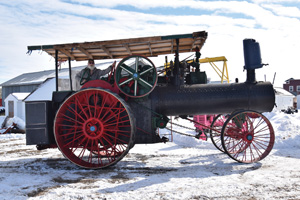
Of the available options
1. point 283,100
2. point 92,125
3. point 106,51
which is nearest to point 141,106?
point 92,125

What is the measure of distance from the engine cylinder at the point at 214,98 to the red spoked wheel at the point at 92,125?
0.88 meters

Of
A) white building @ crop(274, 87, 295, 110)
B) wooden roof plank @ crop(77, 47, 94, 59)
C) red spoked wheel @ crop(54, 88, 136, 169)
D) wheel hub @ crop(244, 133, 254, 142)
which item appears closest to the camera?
red spoked wheel @ crop(54, 88, 136, 169)

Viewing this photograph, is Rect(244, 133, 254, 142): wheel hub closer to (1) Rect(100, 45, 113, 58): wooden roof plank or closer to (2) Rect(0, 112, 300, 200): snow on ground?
(2) Rect(0, 112, 300, 200): snow on ground

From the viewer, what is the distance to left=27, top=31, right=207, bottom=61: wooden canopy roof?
17.8 ft

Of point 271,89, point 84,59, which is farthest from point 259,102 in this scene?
point 84,59

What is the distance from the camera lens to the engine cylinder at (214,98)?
18.1ft

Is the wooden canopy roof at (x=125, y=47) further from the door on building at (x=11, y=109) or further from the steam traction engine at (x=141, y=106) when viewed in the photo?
the door on building at (x=11, y=109)

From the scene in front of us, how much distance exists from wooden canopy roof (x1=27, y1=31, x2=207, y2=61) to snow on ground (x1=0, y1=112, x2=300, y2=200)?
257 cm

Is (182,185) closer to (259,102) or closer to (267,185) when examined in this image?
(267,185)

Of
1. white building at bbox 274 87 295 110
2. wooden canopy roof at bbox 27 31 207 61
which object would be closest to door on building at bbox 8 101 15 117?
wooden canopy roof at bbox 27 31 207 61

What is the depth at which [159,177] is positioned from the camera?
450cm

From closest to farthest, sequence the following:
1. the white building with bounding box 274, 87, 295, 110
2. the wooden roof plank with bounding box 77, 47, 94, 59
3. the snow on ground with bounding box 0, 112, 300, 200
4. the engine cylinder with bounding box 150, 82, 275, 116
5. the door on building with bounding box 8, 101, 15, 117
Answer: the snow on ground with bounding box 0, 112, 300, 200
the engine cylinder with bounding box 150, 82, 275, 116
the wooden roof plank with bounding box 77, 47, 94, 59
the door on building with bounding box 8, 101, 15, 117
the white building with bounding box 274, 87, 295, 110

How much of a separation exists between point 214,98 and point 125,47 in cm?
242

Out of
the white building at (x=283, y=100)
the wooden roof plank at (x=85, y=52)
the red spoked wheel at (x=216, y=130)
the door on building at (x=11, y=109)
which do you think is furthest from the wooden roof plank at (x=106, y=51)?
the white building at (x=283, y=100)
